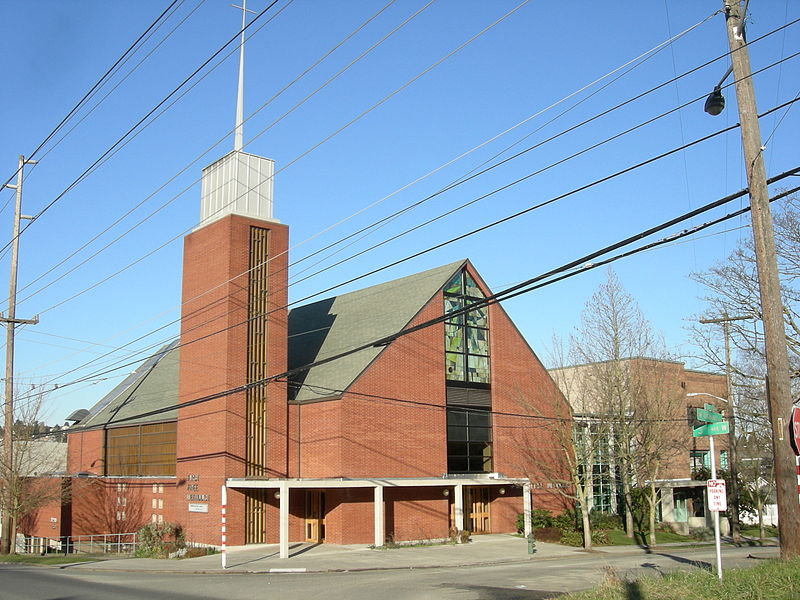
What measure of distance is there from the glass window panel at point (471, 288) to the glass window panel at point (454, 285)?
0.51m

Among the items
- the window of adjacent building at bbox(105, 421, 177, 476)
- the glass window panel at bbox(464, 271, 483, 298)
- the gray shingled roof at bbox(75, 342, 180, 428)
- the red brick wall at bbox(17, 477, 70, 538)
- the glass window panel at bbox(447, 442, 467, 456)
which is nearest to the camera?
the red brick wall at bbox(17, 477, 70, 538)

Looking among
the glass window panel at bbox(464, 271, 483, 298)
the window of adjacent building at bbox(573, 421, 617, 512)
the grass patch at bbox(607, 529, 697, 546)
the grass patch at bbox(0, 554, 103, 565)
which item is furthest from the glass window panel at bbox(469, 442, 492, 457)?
the grass patch at bbox(0, 554, 103, 565)

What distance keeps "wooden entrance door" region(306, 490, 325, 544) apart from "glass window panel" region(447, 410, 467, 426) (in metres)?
7.23

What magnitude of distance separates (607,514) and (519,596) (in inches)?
1035


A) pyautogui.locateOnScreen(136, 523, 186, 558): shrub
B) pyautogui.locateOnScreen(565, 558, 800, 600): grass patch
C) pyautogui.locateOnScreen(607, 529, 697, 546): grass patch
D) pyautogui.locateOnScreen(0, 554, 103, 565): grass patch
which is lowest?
pyautogui.locateOnScreen(607, 529, 697, 546): grass patch

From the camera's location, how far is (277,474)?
109 feet

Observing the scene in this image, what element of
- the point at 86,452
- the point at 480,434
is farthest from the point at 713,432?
the point at 86,452

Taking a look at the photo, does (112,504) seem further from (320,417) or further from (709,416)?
(709,416)

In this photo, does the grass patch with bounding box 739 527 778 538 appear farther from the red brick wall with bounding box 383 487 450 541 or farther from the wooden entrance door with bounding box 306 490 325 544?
the wooden entrance door with bounding box 306 490 325 544

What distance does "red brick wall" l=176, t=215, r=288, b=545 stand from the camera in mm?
31750

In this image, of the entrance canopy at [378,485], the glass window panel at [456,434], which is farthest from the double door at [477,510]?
the glass window panel at [456,434]

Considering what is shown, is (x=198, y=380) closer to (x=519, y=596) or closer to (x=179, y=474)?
(x=179, y=474)

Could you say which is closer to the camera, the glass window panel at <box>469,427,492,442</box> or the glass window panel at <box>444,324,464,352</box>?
the glass window panel at <box>444,324,464,352</box>

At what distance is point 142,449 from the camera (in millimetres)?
39531
